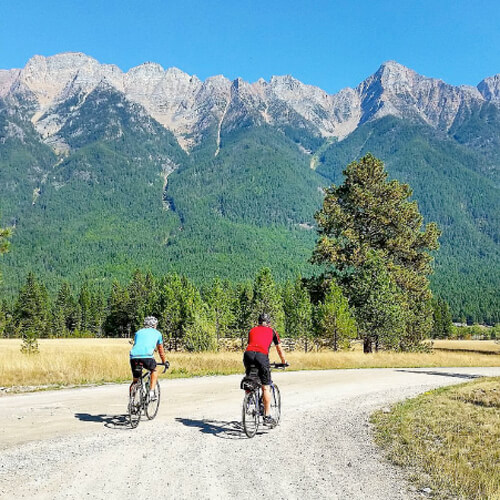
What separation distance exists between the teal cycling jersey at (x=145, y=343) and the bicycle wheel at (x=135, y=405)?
67 cm

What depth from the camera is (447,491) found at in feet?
22.3

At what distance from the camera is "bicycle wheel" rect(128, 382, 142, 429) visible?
1027 cm

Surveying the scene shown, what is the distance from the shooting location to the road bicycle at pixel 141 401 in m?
10.3

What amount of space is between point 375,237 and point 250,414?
89.0 ft

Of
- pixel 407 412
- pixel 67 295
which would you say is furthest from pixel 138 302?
pixel 407 412

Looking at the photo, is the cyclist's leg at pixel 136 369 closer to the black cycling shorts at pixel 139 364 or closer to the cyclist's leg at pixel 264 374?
the black cycling shorts at pixel 139 364

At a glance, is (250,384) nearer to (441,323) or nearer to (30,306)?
Answer: (30,306)

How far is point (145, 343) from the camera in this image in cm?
1102

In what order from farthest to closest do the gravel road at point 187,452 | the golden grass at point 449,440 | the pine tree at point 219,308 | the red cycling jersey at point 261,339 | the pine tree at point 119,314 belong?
the pine tree at point 119,314 < the pine tree at point 219,308 < the red cycling jersey at point 261,339 < the golden grass at point 449,440 < the gravel road at point 187,452

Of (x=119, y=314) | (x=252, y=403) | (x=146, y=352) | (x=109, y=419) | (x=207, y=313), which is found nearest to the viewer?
(x=252, y=403)

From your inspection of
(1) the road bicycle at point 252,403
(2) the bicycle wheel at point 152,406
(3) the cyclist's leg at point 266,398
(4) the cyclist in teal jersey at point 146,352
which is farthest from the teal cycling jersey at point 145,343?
(3) the cyclist's leg at point 266,398

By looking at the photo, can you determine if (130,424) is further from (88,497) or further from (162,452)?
(88,497)

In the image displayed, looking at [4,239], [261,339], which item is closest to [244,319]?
[4,239]

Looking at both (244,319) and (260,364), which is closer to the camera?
(260,364)
